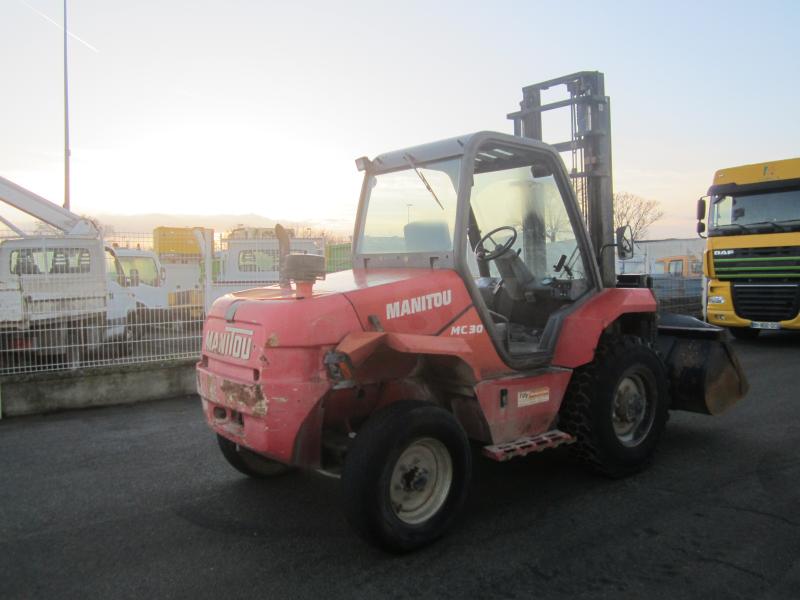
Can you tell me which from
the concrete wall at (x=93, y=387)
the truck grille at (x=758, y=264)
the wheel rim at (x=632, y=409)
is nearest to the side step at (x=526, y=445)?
the wheel rim at (x=632, y=409)

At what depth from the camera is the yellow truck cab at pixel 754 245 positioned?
10711 mm

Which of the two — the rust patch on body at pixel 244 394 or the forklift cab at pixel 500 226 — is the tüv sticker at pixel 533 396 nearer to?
the forklift cab at pixel 500 226

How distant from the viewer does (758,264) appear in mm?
11023

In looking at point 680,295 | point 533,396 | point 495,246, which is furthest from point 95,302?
point 680,295

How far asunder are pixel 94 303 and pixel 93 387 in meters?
1.11

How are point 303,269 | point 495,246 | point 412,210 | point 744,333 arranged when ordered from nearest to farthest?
point 303,269 < point 412,210 < point 495,246 < point 744,333

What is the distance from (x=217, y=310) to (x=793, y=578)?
3606 millimetres

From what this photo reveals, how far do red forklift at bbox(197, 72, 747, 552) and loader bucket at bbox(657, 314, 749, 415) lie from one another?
17mm

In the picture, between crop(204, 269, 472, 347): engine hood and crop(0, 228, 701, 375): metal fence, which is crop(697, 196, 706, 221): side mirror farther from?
crop(204, 269, 472, 347): engine hood

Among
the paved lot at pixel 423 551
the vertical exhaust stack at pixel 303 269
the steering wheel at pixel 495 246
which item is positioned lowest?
the paved lot at pixel 423 551

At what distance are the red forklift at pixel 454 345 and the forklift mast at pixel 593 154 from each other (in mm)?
15

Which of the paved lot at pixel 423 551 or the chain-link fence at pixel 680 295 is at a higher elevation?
the chain-link fence at pixel 680 295

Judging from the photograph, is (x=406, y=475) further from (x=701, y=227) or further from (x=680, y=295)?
(x=680, y=295)

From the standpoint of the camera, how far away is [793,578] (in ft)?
10.3
